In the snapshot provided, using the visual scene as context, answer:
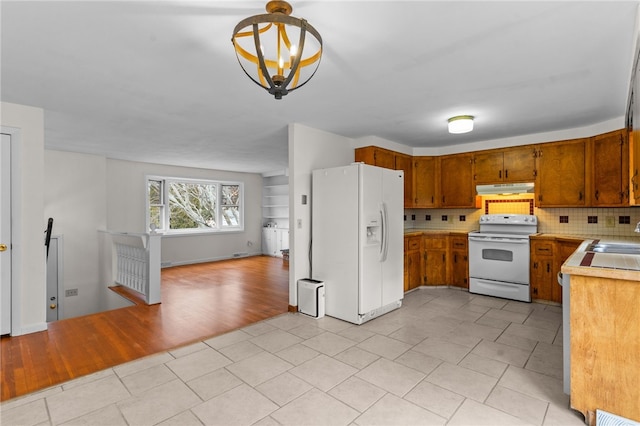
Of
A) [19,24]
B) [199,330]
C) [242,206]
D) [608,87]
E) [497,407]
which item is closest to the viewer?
[19,24]

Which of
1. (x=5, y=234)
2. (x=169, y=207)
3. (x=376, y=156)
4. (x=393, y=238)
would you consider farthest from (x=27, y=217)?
(x=169, y=207)

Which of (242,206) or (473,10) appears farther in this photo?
(242,206)

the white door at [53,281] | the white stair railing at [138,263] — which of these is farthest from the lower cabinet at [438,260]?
the white door at [53,281]

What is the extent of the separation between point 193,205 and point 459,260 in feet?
20.1

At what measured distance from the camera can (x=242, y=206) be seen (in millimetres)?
8766

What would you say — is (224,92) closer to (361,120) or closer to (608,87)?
(361,120)

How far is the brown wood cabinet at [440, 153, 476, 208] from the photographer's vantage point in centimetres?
A: 511

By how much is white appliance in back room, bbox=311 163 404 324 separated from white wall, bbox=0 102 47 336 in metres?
2.94

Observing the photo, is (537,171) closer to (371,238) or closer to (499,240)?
(499,240)

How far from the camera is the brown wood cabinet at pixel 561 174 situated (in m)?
4.16

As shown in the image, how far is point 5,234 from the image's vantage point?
3166 mm

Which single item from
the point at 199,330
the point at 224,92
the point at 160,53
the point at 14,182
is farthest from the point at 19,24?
the point at 199,330

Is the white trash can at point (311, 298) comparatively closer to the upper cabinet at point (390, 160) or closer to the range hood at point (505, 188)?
the upper cabinet at point (390, 160)

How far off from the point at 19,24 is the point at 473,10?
8.38 feet
